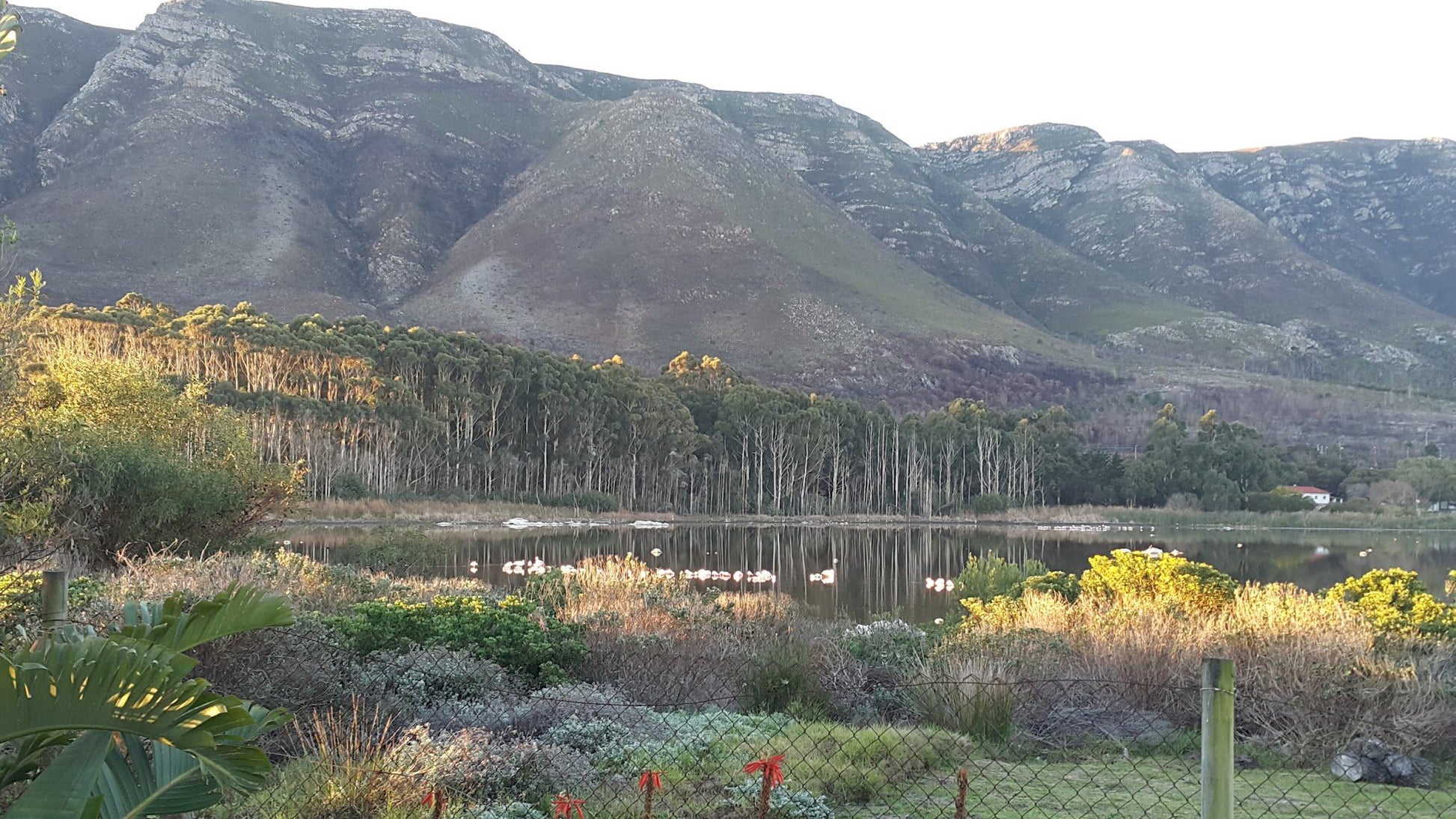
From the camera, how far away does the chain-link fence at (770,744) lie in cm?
632

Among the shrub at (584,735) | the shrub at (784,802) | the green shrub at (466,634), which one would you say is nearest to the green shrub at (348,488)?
the green shrub at (466,634)

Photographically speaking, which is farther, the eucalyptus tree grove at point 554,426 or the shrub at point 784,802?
the eucalyptus tree grove at point 554,426

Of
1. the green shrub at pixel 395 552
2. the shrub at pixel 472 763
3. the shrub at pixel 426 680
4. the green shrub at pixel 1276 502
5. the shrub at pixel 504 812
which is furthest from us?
the green shrub at pixel 1276 502

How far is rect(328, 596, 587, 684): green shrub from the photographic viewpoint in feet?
31.6

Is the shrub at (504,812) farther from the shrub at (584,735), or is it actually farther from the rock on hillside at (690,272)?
the rock on hillside at (690,272)

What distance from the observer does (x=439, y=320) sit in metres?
106

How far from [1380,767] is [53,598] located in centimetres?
852

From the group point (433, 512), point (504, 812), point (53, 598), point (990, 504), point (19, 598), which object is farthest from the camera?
point (990, 504)

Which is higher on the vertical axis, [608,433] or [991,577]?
[608,433]

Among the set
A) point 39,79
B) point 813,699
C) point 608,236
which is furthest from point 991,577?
point 39,79

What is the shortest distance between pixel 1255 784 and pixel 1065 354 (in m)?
121

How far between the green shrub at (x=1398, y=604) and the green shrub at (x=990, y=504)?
6675 centimetres

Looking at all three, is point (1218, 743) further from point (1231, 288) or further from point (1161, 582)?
point (1231, 288)

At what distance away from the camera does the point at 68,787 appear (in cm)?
281
